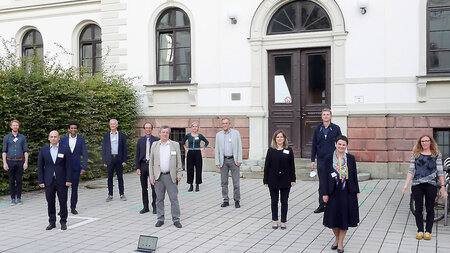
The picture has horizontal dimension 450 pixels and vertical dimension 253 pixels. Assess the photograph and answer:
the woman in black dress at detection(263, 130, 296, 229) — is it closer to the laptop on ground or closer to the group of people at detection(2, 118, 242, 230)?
the group of people at detection(2, 118, 242, 230)

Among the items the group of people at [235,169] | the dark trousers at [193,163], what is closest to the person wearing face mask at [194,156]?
the dark trousers at [193,163]

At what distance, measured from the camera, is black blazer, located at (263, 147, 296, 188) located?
8.07 m

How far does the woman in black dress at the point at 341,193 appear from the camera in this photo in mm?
6711

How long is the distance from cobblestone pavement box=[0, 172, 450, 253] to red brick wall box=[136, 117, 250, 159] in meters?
3.36

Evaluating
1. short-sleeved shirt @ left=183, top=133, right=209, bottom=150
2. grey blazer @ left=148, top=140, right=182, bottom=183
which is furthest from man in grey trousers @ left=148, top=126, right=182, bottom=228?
short-sleeved shirt @ left=183, top=133, right=209, bottom=150

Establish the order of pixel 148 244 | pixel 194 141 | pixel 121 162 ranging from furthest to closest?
pixel 194 141 → pixel 121 162 → pixel 148 244

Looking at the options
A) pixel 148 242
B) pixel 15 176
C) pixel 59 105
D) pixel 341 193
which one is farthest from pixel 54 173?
pixel 341 193

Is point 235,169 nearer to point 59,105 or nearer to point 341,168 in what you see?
point 341,168

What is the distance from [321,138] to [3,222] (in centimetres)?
621

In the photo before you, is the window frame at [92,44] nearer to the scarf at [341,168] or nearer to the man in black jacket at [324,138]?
the man in black jacket at [324,138]

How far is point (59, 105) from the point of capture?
12.6 metres

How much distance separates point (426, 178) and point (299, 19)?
7912mm

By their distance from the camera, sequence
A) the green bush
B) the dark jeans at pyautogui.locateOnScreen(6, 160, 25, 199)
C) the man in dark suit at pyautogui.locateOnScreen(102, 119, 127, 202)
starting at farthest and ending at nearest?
the green bush < the man in dark suit at pyautogui.locateOnScreen(102, 119, 127, 202) < the dark jeans at pyautogui.locateOnScreen(6, 160, 25, 199)

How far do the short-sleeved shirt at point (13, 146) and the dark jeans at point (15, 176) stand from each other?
0.54 ft
